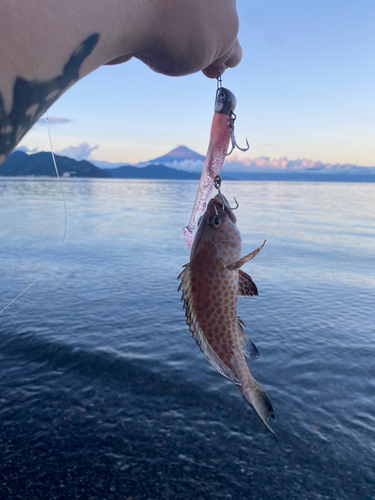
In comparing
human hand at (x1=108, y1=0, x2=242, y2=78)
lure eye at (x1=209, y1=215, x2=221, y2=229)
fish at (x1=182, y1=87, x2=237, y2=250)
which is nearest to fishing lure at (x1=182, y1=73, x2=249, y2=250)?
fish at (x1=182, y1=87, x2=237, y2=250)

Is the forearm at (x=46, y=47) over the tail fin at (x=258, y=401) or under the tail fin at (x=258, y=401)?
over

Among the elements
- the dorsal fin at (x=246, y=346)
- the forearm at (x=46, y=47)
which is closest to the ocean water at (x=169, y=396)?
the dorsal fin at (x=246, y=346)

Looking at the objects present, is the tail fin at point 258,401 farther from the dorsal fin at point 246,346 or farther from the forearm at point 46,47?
the forearm at point 46,47

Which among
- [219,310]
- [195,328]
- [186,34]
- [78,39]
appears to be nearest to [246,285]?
[219,310]

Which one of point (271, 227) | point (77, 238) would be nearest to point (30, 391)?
point (77, 238)

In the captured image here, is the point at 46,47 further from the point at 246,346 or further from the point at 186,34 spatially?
the point at 246,346

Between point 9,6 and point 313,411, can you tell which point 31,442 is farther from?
point 9,6

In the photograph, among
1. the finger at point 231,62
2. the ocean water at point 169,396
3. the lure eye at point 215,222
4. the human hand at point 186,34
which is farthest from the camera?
the ocean water at point 169,396
